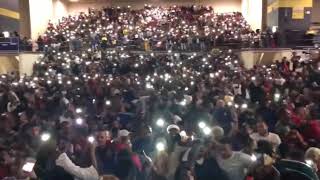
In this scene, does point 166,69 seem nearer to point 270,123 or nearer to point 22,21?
point 270,123

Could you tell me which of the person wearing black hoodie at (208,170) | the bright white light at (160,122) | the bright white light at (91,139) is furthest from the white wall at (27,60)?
the person wearing black hoodie at (208,170)

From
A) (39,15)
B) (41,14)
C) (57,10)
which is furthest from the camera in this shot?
(57,10)

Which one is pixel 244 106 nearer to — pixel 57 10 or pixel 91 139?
pixel 91 139

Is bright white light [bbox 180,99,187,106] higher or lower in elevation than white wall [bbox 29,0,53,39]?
lower

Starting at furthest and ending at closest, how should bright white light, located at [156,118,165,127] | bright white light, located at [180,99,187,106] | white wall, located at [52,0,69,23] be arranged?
white wall, located at [52,0,69,23] → bright white light, located at [180,99,187,106] → bright white light, located at [156,118,165,127]

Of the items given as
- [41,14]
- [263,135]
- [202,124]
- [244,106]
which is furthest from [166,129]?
[41,14]

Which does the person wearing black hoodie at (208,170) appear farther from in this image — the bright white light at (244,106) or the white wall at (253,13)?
the white wall at (253,13)

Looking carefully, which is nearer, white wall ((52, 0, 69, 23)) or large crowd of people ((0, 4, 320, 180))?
large crowd of people ((0, 4, 320, 180))

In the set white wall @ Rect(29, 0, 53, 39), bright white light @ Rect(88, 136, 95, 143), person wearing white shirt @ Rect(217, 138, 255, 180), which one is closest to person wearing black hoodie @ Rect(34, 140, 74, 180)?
bright white light @ Rect(88, 136, 95, 143)

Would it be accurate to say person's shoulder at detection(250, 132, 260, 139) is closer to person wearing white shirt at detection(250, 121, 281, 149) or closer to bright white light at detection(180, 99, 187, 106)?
person wearing white shirt at detection(250, 121, 281, 149)

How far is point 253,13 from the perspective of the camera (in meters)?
43.0

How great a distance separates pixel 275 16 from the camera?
3534cm

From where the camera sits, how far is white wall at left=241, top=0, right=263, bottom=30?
133ft

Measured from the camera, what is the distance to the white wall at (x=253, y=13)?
133ft
